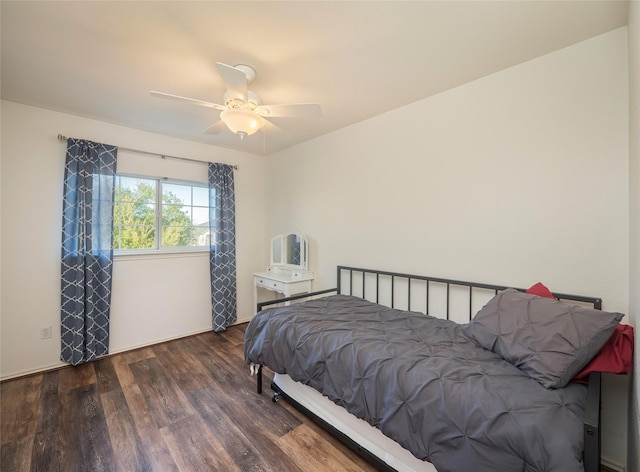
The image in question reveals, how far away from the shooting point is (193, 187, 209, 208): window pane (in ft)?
11.4

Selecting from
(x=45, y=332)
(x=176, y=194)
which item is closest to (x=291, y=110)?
(x=176, y=194)

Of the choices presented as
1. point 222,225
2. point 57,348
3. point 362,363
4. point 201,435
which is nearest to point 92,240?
point 57,348

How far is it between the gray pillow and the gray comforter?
0.19ft

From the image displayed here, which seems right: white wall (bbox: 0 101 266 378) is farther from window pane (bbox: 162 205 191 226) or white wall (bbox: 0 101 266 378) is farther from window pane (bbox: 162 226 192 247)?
window pane (bbox: 162 205 191 226)

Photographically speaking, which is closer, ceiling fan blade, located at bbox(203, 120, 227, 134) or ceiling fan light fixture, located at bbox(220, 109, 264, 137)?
ceiling fan light fixture, located at bbox(220, 109, 264, 137)

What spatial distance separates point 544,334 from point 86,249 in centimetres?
353

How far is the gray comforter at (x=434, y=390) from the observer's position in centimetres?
98

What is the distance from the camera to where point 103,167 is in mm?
2729

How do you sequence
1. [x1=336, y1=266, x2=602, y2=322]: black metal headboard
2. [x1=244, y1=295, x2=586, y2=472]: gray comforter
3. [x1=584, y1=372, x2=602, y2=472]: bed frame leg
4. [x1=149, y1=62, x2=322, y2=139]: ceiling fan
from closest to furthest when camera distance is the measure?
[x1=584, y1=372, x2=602, y2=472]: bed frame leg
[x1=244, y1=295, x2=586, y2=472]: gray comforter
[x1=149, y1=62, x2=322, y2=139]: ceiling fan
[x1=336, y1=266, x2=602, y2=322]: black metal headboard

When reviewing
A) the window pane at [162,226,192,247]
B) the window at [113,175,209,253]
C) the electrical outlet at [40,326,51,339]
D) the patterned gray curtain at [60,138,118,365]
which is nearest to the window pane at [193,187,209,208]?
the window at [113,175,209,253]

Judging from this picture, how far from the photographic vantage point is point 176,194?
3.32 metres

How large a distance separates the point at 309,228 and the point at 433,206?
5.12 ft

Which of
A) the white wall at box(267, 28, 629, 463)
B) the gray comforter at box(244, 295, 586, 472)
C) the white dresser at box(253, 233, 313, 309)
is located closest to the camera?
the gray comforter at box(244, 295, 586, 472)

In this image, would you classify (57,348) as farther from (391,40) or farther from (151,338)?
(391,40)
